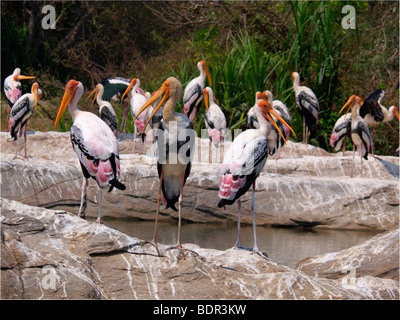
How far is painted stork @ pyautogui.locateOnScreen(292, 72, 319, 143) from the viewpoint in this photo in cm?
1260

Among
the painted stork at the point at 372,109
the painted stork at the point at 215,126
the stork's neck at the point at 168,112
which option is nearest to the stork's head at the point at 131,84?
the painted stork at the point at 215,126

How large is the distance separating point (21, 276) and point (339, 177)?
6569mm

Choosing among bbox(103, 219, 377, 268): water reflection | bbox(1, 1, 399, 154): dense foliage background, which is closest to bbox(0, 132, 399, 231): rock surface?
bbox(103, 219, 377, 268): water reflection

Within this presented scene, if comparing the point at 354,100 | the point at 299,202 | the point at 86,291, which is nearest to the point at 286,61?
the point at 354,100

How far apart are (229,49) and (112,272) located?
35.0ft

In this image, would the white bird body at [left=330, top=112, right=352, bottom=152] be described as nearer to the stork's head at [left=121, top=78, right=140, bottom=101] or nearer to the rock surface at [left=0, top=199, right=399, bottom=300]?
the stork's head at [left=121, top=78, right=140, bottom=101]

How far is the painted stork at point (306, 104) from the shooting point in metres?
12.6

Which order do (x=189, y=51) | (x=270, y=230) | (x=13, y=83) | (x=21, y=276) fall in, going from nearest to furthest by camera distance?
(x=21, y=276) < (x=270, y=230) < (x=13, y=83) < (x=189, y=51)

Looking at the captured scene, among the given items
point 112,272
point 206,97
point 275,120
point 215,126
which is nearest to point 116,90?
point 206,97

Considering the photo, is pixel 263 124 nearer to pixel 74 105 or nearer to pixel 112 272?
pixel 74 105

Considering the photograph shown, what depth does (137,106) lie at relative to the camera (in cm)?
1192

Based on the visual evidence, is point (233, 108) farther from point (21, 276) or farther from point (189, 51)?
point (21, 276)

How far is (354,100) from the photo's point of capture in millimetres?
12008

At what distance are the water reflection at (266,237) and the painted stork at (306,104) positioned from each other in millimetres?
3485
